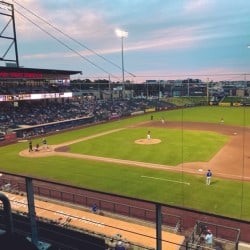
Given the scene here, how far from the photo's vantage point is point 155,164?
27.6 metres

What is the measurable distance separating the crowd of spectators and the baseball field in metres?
7.20

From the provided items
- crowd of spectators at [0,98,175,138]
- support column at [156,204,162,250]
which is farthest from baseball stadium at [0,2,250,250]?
crowd of spectators at [0,98,175,138]

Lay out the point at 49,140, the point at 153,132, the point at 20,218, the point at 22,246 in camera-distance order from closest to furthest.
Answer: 1. the point at 22,246
2. the point at 20,218
3. the point at 49,140
4. the point at 153,132

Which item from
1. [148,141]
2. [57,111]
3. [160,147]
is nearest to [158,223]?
[160,147]

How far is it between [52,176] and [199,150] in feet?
50.4

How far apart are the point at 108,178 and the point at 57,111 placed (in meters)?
38.8

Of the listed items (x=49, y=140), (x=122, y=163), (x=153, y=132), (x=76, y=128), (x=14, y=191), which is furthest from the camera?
(x=76, y=128)

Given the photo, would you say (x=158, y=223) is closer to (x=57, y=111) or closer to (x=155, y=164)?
(x=155, y=164)

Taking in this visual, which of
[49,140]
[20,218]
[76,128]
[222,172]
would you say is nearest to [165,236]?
[20,218]

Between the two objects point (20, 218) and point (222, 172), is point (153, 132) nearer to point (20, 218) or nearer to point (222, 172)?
point (222, 172)

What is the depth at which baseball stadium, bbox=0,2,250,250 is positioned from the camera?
219 inches

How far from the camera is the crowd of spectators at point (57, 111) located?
162 feet

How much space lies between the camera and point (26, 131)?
4634 cm

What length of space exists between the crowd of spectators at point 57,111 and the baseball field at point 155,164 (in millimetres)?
7204
